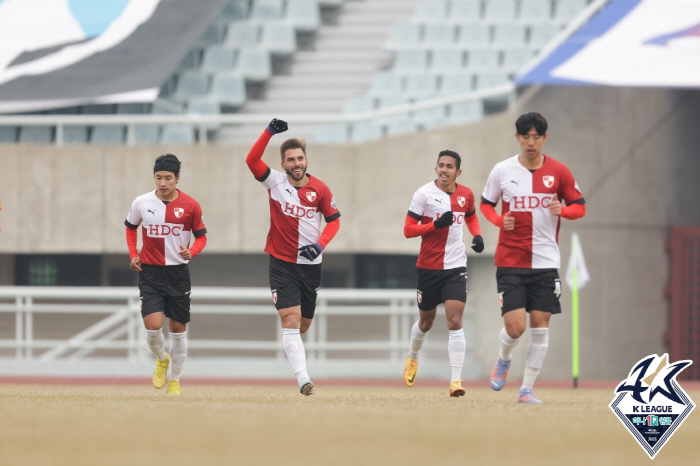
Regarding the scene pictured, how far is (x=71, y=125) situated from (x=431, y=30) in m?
6.35

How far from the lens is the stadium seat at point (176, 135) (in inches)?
758

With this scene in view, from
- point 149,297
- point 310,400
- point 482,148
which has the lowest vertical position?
point 310,400

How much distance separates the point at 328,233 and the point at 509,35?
1175cm

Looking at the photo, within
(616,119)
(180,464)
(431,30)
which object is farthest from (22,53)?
(180,464)

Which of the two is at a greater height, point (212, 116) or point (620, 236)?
point (212, 116)

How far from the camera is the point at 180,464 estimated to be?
5.39m

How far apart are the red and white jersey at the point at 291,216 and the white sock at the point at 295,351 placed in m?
0.59

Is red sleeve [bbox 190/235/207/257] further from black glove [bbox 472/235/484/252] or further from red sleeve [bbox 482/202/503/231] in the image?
red sleeve [bbox 482/202/503/231]

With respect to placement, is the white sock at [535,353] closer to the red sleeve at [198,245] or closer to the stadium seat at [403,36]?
the red sleeve at [198,245]

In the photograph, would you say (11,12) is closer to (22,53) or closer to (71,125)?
(22,53)

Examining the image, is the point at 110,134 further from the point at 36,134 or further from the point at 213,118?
the point at 213,118

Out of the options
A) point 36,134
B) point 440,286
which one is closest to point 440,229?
point 440,286

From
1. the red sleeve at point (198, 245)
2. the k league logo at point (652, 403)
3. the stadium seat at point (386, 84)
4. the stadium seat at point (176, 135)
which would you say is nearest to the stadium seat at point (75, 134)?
the stadium seat at point (176, 135)

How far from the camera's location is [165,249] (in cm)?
1055
